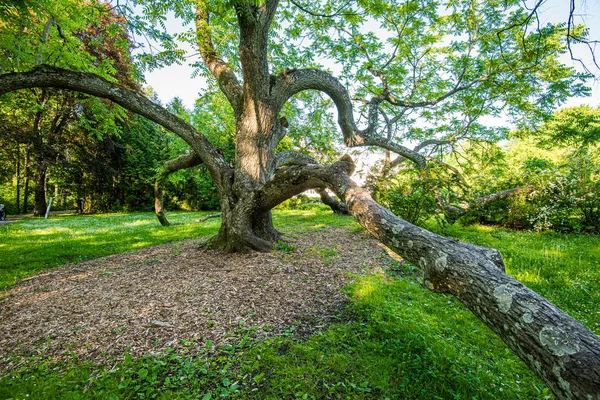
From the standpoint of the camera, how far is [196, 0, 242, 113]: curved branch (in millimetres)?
5770

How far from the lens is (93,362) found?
8.04ft

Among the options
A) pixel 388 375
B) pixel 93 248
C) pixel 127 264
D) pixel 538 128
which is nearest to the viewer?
pixel 388 375

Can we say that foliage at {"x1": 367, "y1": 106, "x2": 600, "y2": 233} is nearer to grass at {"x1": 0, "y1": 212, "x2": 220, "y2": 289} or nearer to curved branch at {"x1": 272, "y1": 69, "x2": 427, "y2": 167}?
curved branch at {"x1": 272, "y1": 69, "x2": 427, "y2": 167}

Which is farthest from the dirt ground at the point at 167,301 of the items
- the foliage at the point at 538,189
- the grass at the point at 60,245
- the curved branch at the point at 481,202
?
the curved branch at the point at 481,202

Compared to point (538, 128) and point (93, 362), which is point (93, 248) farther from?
point (538, 128)

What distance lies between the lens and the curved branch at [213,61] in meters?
5.77

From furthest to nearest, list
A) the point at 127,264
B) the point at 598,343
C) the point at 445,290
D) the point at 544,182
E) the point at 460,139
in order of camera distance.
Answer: the point at 460,139 → the point at 544,182 → the point at 127,264 → the point at 445,290 → the point at 598,343

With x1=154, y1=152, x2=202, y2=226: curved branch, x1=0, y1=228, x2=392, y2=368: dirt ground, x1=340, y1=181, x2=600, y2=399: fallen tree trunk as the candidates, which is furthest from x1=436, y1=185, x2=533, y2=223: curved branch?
x1=154, y1=152, x2=202, y2=226: curved branch

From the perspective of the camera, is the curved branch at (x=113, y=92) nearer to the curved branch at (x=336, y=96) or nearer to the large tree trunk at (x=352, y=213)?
the large tree trunk at (x=352, y=213)

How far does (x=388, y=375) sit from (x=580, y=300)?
3324mm

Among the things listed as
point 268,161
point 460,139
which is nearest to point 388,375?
point 268,161

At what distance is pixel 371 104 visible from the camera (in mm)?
6824

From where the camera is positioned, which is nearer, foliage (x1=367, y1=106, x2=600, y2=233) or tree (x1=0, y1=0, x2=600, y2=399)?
tree (x1=0, y1=0, x2=600, y2=399)

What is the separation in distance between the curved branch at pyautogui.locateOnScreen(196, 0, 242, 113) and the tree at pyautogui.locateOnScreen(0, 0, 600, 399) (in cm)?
3
